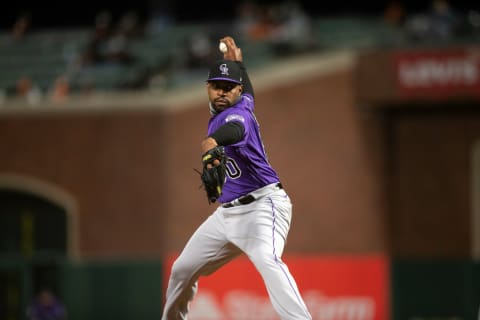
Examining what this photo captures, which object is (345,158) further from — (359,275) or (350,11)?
(350,11)

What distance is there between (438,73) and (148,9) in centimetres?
966

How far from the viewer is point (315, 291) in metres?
15.3

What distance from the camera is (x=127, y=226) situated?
18.0m

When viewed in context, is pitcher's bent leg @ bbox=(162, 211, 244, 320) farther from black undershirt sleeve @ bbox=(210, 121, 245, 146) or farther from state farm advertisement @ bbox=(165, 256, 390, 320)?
state farm advertisement @ bbox=(165, 256, 390, 320)

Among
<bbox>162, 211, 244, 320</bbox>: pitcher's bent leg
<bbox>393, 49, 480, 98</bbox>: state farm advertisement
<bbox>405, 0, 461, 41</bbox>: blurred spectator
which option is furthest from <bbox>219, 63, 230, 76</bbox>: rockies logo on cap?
<bbox>405, 0, 461, 41</bbox>: blurred spectator

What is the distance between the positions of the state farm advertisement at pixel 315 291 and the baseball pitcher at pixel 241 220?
8151mm

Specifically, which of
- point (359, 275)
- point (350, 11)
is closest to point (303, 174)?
point (359, 275)

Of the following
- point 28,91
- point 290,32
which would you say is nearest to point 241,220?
point 28,91

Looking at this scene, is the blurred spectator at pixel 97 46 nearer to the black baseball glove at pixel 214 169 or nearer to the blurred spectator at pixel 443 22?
the blurred spectator at pixel 443 22

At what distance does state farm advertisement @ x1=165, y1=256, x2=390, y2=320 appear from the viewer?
1512 centimetres

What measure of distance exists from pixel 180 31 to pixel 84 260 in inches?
209

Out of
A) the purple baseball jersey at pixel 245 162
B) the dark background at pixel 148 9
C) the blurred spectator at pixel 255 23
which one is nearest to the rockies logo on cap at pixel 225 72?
the purple baseball jersey at pixel 245 162

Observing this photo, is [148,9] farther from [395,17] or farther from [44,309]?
[44,309]

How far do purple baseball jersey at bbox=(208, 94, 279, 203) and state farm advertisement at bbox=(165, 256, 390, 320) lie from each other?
27.4 feet
